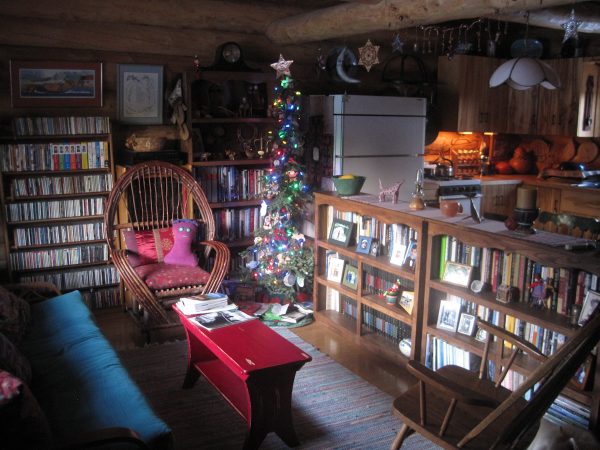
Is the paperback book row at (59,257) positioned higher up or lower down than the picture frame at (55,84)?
lower down

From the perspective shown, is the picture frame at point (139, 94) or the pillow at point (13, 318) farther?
the picture frame at point (139, 94)

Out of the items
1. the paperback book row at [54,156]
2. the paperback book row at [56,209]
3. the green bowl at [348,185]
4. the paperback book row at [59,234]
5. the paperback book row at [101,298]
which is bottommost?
the paperback book row at [101,298]

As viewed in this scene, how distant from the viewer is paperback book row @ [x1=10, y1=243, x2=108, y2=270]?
4.06 meters

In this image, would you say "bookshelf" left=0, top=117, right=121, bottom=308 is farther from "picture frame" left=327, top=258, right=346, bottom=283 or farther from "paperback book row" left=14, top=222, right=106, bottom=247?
"picture frame" left=327, top=258, right=346, bottom=283

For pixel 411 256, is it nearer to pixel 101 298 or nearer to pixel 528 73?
pixel 528 73

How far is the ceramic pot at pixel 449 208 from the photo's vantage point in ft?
10.0

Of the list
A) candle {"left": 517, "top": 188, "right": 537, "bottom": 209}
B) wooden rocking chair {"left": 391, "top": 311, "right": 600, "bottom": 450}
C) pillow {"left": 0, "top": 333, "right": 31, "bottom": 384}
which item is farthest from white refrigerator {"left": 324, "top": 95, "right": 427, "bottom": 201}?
pillow {"left": 0, "top": 333, "right": 31, "bottom": 384}

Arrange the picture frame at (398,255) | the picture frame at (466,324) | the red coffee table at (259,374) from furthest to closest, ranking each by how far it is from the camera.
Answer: the picture frame at (398,255) < the picture frame at (466,324) < the red coffee table at (259,374)

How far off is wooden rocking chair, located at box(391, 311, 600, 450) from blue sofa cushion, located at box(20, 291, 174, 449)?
972mm

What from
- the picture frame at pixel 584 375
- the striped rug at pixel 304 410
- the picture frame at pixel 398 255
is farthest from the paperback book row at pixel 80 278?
the picture frame at pixel 584 375

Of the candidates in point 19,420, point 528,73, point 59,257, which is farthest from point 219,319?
point 528,73

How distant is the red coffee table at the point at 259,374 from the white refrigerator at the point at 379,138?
2.25 m

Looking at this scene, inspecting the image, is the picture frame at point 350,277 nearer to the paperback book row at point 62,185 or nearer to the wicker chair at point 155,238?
the wicker chair at point 155,238

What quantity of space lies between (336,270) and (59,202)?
2229 mm
